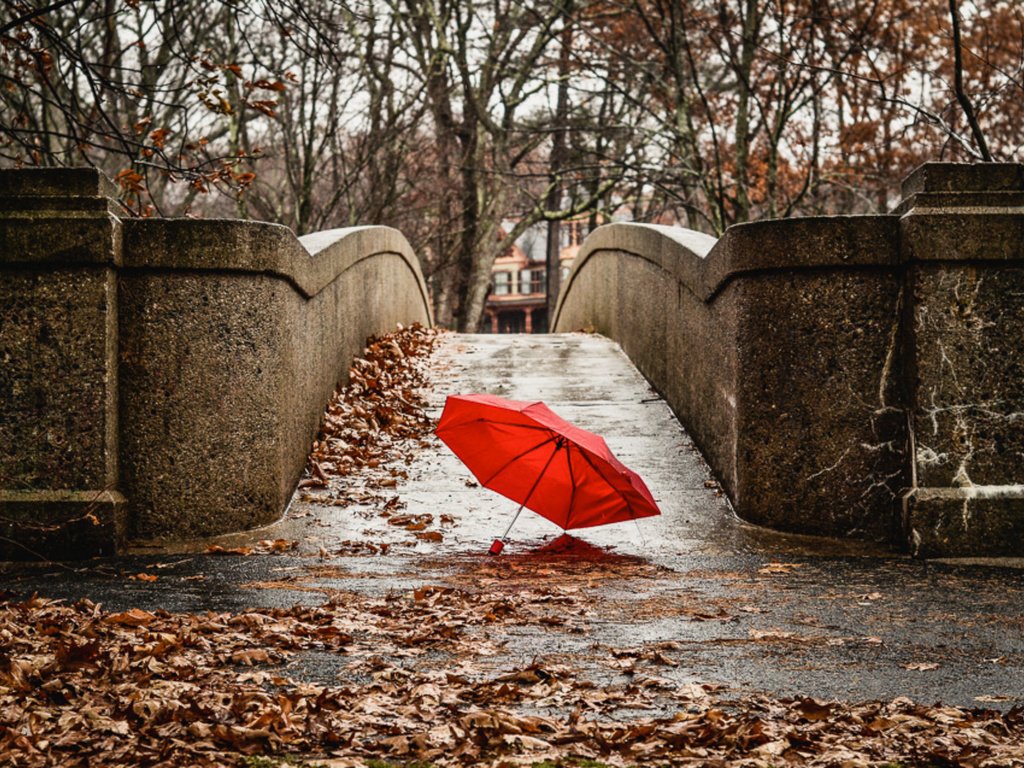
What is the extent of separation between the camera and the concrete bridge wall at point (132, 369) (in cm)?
582

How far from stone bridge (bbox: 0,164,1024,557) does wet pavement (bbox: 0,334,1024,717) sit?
28cm

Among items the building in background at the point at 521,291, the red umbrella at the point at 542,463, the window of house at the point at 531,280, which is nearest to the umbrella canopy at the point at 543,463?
the red umbrella at the point at 542,463

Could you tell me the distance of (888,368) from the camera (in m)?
6.23

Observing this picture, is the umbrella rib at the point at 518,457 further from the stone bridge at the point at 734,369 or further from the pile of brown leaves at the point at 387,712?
the pile of brown leaves at the point at 387,712

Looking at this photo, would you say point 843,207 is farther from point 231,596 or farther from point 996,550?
point 231,596

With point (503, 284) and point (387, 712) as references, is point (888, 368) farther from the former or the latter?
point (503, 284)

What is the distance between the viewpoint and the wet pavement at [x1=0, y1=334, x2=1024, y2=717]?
380cm

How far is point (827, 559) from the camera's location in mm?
5902

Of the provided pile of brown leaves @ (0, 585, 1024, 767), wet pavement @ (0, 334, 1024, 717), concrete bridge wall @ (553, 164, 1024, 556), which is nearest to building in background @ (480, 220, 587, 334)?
wet pavement @ (0, 334, 1024, 717)

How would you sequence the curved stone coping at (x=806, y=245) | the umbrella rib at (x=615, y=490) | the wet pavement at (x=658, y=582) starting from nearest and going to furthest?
the wet pavement at (x=658, y=582)
the umbrella rib at (x=615, y=490)
the curved stone coping at (x=806, y=245)

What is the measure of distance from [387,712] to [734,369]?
3.87 metres

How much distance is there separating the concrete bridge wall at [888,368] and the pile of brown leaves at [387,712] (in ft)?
8.75

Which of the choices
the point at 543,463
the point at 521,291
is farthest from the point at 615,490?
the point at 521,291

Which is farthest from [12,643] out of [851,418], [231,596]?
[851,418]
